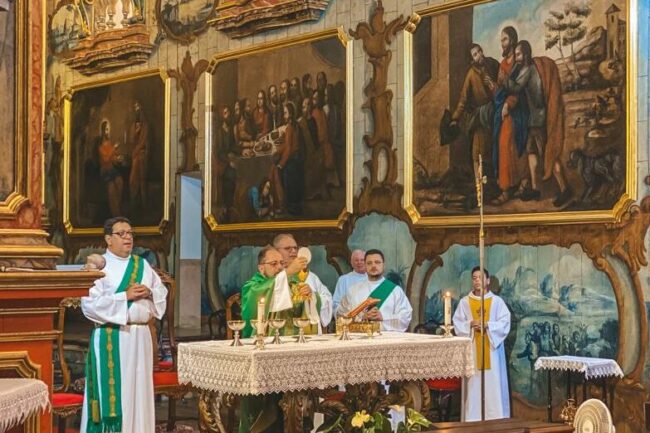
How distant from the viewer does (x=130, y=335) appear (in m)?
10.2

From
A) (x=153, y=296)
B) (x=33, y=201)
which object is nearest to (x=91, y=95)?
(x=153, y=296)

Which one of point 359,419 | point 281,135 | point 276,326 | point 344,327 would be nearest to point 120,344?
point 276,326

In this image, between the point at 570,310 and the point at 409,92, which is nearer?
the point at 570,310

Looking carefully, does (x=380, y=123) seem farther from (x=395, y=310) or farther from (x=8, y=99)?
(x=8, y=99)

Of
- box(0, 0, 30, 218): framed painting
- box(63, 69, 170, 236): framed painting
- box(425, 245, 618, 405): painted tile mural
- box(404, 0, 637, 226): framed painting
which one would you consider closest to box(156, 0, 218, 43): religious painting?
box(63, 69, 170, 236): framed painting

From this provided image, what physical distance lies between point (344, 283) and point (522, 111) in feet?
10.4

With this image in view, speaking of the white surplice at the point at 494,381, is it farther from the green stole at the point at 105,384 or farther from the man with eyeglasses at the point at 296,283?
the green stole at the point at 105,384

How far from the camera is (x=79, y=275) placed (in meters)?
5.85

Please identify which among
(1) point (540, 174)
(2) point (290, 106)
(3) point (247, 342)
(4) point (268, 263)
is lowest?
(3) point (247, 342)

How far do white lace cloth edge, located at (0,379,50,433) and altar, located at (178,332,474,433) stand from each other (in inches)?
144

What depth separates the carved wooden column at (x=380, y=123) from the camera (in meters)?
14.3

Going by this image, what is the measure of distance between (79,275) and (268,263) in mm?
4125

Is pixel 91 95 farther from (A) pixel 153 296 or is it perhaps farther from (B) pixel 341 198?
(A) pixel 153 296

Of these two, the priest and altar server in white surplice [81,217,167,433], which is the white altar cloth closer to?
the priest
